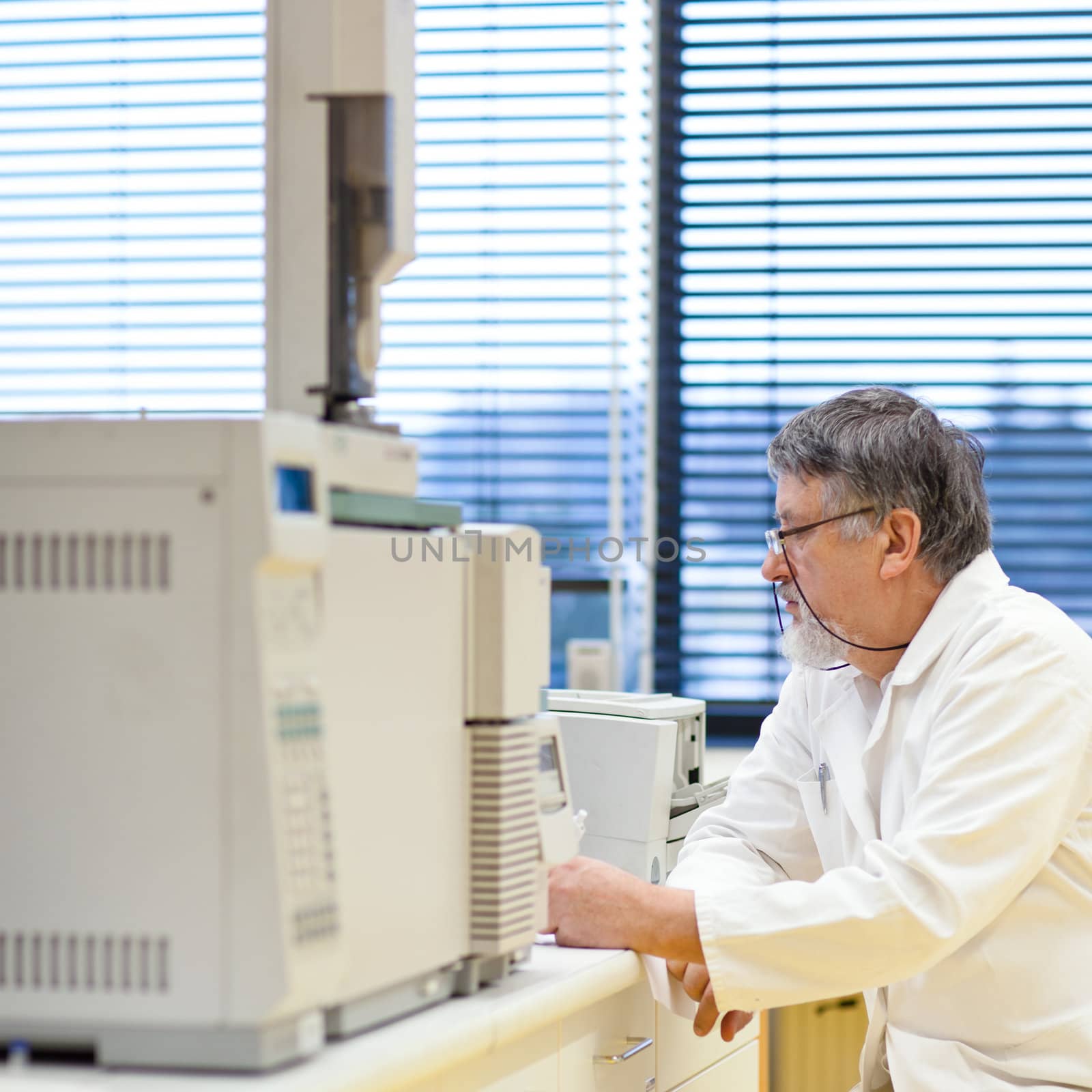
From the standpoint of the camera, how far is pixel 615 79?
9.27ft

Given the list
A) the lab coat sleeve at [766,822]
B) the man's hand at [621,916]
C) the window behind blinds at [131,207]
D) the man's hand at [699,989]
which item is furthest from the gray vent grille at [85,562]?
the window behind blinds at [131,207]

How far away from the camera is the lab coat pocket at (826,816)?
67.6 inches

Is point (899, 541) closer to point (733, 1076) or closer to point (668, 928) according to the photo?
point (668, 928)

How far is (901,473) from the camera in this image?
1693mm

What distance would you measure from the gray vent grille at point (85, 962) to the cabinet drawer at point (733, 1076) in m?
1.02

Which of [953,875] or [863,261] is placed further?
[863,261]

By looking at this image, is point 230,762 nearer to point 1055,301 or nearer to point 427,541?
point 427,541

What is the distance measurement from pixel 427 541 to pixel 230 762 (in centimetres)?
32

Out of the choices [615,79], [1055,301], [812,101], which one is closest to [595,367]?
[615,79]

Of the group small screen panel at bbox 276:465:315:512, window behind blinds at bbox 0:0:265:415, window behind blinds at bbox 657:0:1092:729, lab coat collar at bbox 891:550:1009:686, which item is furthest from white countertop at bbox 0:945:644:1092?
window behind blinds at bbox 0:0:265:415

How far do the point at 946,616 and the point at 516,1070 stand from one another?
0.80 metres

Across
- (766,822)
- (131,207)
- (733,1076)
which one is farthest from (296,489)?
(131,207)

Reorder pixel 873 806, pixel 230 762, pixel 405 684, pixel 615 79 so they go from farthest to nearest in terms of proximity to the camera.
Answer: pixel 615 79
pixel 873 806
pixel 405 684
pixel 230 762

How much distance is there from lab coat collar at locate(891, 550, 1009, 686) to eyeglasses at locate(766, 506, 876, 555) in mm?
153
